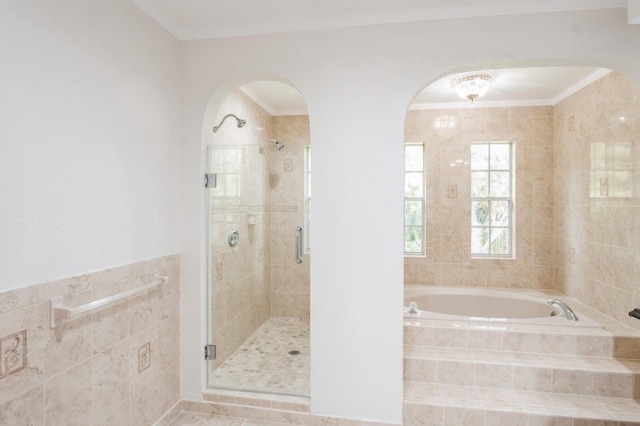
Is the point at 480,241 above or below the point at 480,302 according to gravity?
above

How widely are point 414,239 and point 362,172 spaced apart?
7.67ft

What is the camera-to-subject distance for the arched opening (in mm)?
2402

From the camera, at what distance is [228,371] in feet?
8.17

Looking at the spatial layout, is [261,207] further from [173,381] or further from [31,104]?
[31,104]

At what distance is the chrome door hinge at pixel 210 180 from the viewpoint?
2314mm

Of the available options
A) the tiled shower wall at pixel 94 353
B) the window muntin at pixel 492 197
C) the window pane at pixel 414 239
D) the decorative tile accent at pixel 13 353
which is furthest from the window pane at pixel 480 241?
the decorative tile accent at pixel 13 353

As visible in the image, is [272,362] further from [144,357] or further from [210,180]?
[210,180]

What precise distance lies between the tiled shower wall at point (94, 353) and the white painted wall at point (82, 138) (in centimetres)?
9

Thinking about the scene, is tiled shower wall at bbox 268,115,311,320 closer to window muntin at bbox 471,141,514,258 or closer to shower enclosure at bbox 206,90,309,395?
shower enclosure at bbox 206,90,309,395

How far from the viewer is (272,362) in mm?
2678

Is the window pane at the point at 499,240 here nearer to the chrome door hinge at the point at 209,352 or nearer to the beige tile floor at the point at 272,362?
the beige tile floor at the point at 272,362

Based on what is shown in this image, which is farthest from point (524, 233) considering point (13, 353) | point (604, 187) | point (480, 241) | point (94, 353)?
point (13, 353)

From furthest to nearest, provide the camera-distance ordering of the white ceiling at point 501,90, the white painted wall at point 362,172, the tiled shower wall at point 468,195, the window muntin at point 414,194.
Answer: the window muntin at point 414,194
the tiled shower wall at point 468,195
the white ceiling at point 501,90
the white painted wall at point 362,172

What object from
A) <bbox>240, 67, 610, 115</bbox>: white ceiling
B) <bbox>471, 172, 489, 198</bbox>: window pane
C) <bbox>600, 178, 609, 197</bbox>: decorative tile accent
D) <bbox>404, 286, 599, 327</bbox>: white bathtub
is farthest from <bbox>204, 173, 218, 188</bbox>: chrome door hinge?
<bbox>600, 178, 609, 197</bbox>: decorative tile accent
